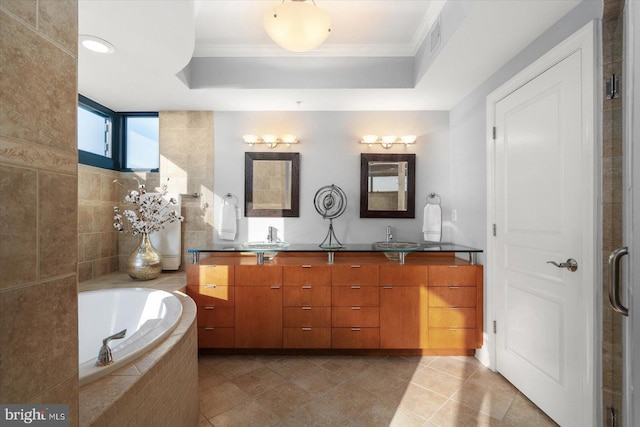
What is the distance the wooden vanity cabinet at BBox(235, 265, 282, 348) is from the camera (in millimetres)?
2416

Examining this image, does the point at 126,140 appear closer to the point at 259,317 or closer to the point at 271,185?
the point at 271,185

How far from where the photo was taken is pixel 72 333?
0.64 m

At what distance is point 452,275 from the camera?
2.43 metres

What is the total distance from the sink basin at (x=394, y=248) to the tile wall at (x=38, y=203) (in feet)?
7.33

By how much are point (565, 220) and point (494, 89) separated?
119cm

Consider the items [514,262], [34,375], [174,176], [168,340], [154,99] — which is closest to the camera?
[34,375]

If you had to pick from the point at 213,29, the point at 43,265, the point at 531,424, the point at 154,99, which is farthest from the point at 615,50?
the point at 154,99

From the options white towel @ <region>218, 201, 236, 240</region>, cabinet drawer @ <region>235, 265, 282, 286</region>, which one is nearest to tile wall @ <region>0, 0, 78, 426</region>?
cabinet drawer @ <region>235, 265, 282, 286</region>

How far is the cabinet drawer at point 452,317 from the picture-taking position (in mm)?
2426

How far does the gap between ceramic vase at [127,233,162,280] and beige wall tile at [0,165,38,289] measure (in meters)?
2.34

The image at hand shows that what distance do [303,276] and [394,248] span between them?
0.87m

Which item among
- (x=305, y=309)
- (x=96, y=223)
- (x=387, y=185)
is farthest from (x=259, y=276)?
(x=96, y=223)

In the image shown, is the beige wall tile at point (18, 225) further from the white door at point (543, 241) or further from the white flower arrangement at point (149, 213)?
the white flower arrangement at point (149, 213)

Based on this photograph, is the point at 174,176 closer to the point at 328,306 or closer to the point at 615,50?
the point at 328,306
